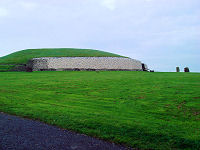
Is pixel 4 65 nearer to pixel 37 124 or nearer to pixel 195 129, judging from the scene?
pixel 37 124

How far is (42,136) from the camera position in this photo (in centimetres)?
792

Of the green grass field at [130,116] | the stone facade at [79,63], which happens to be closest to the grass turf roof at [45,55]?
the stone facade at [79,63]

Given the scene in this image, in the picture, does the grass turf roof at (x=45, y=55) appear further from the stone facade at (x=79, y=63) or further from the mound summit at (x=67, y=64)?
the stone facade at (x=79, y=63)

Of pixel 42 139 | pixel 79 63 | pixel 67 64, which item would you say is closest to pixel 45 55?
pixel 67 64

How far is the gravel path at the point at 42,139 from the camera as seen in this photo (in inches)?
272

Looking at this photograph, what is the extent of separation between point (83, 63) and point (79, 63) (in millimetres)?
1036

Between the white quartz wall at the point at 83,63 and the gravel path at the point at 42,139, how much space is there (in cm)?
4348

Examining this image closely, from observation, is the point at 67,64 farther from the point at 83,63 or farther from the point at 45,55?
the point at 45,55

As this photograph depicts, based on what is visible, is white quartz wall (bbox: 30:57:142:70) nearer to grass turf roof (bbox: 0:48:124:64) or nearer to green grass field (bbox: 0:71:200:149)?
grass turf roof (bbox: 0:48:124:64)

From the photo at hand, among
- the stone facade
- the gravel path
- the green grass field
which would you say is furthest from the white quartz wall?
the gravel path

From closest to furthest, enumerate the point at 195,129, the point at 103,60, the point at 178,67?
1. the point at 195,129
2. the point at 178,67
3. the point at 103,60

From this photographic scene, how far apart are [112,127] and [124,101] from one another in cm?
603

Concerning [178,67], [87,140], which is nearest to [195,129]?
[87,140]

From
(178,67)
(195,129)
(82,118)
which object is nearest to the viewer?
(195,129)
